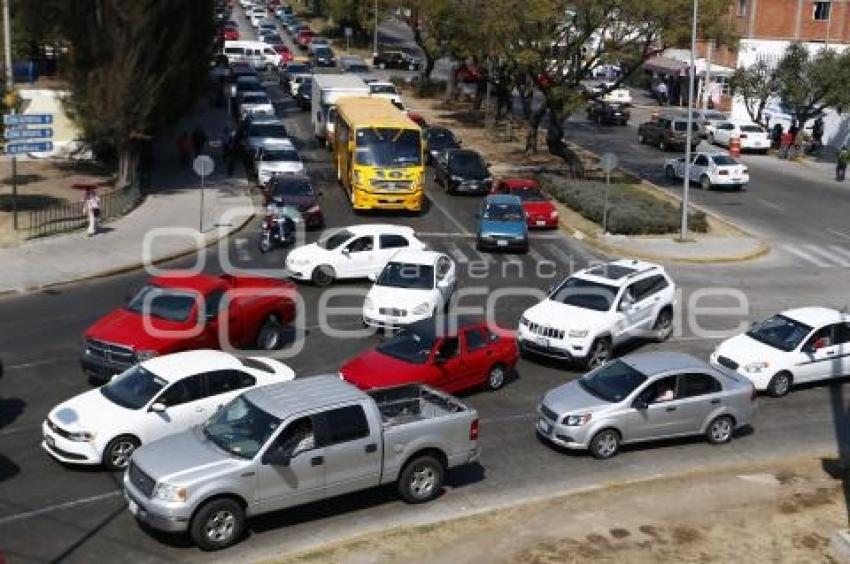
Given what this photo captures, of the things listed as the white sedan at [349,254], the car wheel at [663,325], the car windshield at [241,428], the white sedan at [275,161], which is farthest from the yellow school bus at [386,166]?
the car windshield at [241,428]

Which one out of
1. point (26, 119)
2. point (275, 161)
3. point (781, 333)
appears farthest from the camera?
point (275, 161)

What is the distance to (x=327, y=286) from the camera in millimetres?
29281

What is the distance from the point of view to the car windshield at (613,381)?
61.0 feet

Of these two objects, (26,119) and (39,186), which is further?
(39,186)

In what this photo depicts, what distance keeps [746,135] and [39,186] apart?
36.6 m

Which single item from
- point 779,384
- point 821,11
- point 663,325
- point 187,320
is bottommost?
A: point 779,384

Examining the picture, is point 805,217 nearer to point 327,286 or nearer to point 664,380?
point 327,286

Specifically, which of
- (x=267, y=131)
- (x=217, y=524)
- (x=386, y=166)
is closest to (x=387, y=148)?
(x=386, y=166)

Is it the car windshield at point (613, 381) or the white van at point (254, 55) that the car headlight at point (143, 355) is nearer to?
the car windshield at point (613, 381)

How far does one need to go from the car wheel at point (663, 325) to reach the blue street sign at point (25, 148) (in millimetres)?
19436

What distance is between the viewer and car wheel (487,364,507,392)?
2127 centimetres

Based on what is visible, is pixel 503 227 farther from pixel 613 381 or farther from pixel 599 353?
pixel 613 381

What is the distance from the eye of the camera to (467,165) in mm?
43344

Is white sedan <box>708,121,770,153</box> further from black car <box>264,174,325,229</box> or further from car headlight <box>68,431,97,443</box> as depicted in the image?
car headlight <box>68,431,97,443</box>
